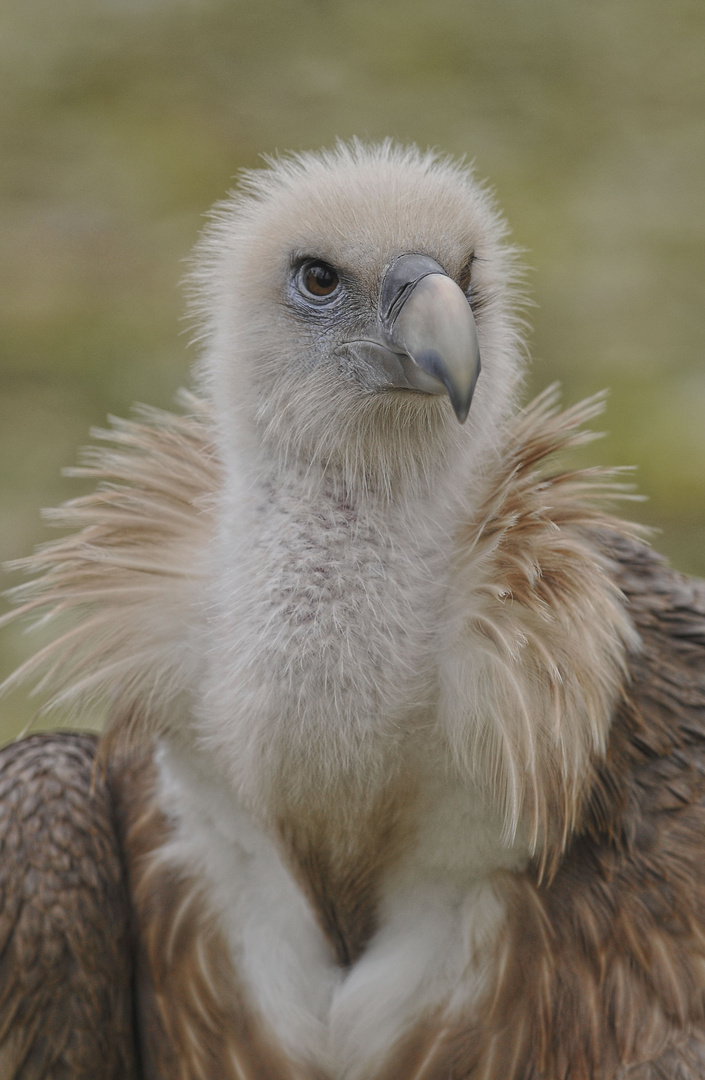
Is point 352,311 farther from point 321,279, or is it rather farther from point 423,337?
point 423,337

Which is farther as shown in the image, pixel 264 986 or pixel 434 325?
pixel 264 986

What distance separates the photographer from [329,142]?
27.8 feet

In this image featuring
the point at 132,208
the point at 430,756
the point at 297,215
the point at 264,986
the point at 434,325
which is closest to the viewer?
the point at 434,325

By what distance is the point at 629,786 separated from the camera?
234cm

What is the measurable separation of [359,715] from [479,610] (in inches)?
9.2

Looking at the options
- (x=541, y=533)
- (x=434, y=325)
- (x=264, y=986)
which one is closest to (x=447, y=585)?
(x=541, y=533)

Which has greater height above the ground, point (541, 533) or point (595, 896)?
point (541, 533)

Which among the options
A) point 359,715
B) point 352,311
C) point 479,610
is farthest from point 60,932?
point 352,311

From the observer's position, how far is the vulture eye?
227cm

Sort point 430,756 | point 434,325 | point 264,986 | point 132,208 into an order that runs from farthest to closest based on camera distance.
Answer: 1. point 132,208
2. point 264,986
3. point 430,756
4. point 434,325

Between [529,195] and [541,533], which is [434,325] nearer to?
[541,533]

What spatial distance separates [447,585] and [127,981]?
92 centimetres

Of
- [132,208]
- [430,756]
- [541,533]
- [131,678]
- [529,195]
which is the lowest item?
[430,756]

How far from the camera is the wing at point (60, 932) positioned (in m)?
2.43
